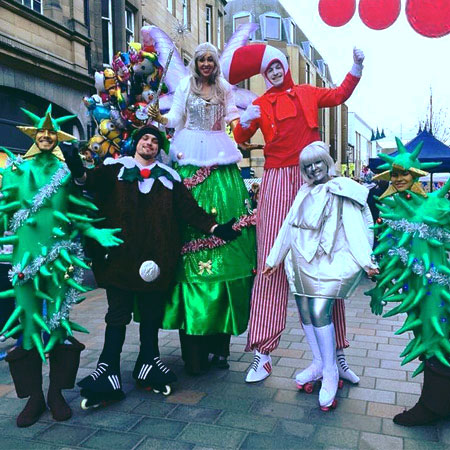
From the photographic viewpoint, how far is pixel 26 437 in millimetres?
2635

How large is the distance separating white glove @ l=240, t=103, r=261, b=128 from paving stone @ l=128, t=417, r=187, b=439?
80.0 inches

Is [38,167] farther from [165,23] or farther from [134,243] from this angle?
[165,23]

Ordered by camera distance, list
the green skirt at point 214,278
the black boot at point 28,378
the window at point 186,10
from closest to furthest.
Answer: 1. the black boot at point 28,378
2. the green skirt at point 214,278
3. the window at point 186,10

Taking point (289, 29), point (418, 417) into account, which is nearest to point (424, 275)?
point (418, 417)

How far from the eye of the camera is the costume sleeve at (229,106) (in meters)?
3.68

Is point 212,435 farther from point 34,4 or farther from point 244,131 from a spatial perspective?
point 34,4

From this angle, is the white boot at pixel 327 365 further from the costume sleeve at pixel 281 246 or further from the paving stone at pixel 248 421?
the costume sleeve at pixel 281 246

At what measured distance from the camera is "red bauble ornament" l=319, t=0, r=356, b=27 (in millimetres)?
3033

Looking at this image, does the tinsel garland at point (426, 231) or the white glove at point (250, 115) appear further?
the white glove at point (250, 115)

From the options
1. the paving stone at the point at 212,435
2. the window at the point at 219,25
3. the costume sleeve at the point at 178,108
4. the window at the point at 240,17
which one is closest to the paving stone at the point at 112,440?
the paving stone at the point at 212,435

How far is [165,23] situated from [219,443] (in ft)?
51.6

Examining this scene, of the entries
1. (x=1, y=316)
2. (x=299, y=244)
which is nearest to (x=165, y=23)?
(x=1, y=316)

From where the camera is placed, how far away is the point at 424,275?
8.55 ft

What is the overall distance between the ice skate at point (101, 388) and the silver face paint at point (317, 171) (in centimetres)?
→ 174
